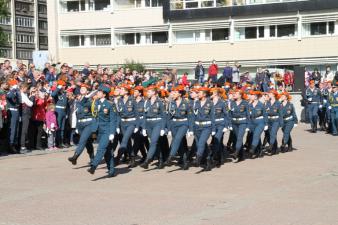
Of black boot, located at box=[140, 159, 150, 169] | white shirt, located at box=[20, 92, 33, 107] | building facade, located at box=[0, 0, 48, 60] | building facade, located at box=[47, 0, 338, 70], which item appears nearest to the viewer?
black boot, located at box=[140, 159, 150, 169]

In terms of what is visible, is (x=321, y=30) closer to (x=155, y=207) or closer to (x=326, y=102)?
(x=326, y=102)

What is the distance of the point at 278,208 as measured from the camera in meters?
12.0

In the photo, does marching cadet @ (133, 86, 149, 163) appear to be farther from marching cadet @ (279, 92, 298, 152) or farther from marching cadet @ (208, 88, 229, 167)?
marching cadet @ (279, 92, 298, 152)

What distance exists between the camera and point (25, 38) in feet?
357

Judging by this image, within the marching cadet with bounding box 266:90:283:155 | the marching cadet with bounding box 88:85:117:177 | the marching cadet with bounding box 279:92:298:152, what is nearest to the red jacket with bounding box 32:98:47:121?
the marching cadet with bounding box 88:85:117:177

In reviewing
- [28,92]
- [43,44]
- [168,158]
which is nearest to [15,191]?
[168,158]

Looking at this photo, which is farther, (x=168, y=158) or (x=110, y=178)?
(x=168, y=158)

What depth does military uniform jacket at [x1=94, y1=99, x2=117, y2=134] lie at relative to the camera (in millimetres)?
16500

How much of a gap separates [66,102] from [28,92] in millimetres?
1607

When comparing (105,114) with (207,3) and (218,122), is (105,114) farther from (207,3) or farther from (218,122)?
(207,3)

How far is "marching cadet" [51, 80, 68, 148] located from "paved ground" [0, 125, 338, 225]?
3.44 metres

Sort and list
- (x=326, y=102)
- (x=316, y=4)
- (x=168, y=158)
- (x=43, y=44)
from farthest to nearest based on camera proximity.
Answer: (x=43, y=44) < (x=316, y=4) < (x=326, y=102) < (x=168, y=158)

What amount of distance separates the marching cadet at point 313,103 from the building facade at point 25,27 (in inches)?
3021

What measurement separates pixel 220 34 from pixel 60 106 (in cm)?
3087
